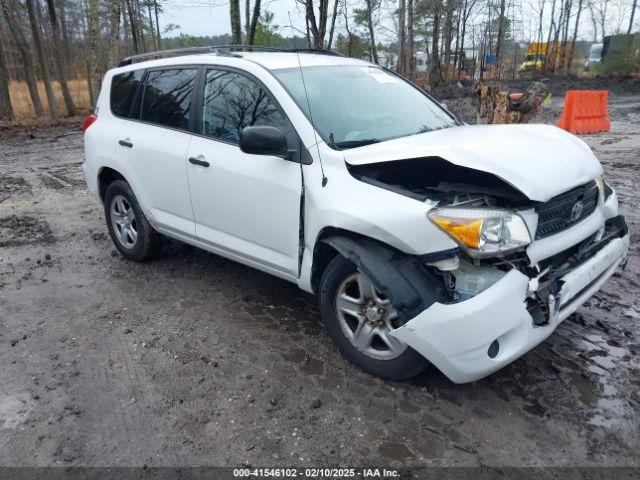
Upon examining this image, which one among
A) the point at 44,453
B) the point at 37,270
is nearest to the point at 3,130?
the point at 37,270

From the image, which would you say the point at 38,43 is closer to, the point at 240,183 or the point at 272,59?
the point at 272,59

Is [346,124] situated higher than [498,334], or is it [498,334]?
[346,124]

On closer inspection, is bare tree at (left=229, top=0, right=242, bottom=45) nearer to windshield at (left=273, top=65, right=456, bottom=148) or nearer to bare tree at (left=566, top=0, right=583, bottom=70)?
windshield at (left=273, top=65, right=456, bottom=148)

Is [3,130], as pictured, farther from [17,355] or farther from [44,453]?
[44,453]

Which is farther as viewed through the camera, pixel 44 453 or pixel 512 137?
pixel 512 137

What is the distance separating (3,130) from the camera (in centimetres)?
1670

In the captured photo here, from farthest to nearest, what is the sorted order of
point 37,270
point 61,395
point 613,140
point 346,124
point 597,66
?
point 597,66
point 613,140
point 37,270
point 346,124
point 61,395

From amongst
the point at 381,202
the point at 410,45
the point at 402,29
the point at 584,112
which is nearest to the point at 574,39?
the point at 402,29

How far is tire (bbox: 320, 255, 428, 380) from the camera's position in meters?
2.98

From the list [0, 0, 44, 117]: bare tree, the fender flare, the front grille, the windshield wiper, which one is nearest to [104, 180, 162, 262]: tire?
the windshield wiper

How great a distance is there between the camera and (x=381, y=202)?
2.88 m

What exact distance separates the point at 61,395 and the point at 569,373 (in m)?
3.03

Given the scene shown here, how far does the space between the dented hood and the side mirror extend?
43 centimetres

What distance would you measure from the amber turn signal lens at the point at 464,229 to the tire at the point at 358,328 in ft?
1.92
